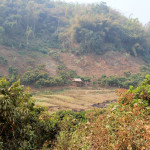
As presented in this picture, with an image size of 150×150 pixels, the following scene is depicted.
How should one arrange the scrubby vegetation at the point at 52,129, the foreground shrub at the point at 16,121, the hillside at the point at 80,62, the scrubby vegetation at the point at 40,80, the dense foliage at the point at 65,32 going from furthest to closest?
the dense foliage at the point at 65,32, the hillside at the point at 80,62, the scrubby vegetation at the point at 40,80, the foreground shrub at the point at 16,121, the scrubby vegetation at the point at 52,129

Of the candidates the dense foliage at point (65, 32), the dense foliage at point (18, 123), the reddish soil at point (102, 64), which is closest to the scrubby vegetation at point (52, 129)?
the dense foliage at point (18, 123)

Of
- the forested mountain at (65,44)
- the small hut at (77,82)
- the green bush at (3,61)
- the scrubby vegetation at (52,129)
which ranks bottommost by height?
the small hut at (77,82)

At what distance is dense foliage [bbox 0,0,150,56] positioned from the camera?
64.7 ft

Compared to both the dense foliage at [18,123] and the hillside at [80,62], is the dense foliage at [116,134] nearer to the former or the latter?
the dense foliage at [18,123]

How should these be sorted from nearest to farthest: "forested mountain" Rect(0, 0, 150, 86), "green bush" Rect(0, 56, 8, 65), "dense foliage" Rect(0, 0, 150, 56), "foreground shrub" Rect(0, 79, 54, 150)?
"foreground shrub" Rect(0, 79, 54, 150), "green bush" Rect(0, 56, 8, 65), "forested mountain" Rect(0, 0, 150, 86), "dense foliage" Rect(0, 0, 150, 56)

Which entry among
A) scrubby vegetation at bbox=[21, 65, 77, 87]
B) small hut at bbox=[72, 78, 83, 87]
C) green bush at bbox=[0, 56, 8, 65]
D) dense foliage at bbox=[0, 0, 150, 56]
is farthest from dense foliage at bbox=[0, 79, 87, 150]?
dense foliage at bbox=[0, 0, 150, 56]

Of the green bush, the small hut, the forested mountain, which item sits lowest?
the small hut

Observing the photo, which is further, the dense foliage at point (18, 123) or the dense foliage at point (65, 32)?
the dense foliage at point (65, 32)

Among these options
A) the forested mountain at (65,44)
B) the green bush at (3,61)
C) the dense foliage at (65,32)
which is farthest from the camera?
the dense foliage at (65,32)

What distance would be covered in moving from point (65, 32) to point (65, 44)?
309 cm

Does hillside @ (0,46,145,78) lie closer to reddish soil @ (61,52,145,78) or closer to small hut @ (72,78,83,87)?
reddish soil @ (61,52,145,78)

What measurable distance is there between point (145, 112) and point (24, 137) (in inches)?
113

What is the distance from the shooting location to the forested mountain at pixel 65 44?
625 inches

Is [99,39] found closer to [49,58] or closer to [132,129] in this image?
[49,58]
